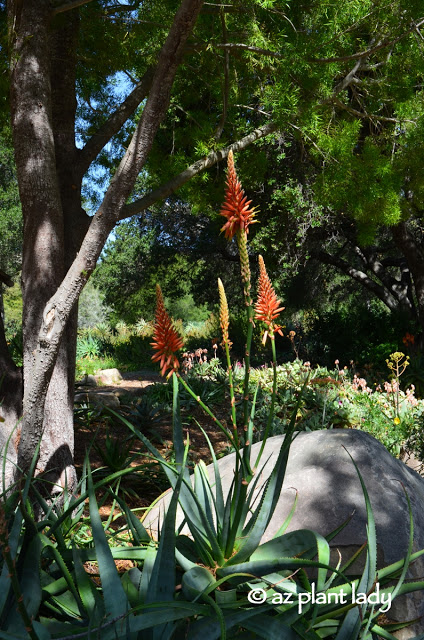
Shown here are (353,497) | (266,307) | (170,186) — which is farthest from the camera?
(170,186)

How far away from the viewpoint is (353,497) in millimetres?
2707

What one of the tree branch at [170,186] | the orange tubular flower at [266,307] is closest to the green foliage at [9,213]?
the tree branch at [170,186]

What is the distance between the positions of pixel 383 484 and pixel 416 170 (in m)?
5.71

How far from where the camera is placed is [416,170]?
735cm

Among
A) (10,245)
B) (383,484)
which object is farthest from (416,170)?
(10,245)

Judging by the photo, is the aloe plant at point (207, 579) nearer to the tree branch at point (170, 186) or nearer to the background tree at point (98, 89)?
the background tree at point (98, 89)

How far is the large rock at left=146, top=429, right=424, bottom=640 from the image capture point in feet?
8.16

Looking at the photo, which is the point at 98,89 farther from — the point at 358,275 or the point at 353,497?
the point at 358,275

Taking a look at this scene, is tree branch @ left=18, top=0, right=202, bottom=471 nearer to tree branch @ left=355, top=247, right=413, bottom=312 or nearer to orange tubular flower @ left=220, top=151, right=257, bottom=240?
orange tubular flower @ left=220, top=151, right=257, bottom=240

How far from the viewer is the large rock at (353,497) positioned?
2.49 metres

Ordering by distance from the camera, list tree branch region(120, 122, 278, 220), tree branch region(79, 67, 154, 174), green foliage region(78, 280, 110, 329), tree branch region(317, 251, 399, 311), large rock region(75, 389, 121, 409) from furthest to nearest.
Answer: green foliage region(78, 280, 110, 329) < tree branch region(317, 251, 399, 311) < large rock region(75, 389, 121, 409) < tree branch region(79, 67, 154, 174) < tree branch region(120, 122, 278, 220)

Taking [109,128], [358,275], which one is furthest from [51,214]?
[358,275]

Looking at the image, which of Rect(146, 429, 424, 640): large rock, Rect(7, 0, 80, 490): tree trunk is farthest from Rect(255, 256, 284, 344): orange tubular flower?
Rect(7, 0, 80, 490): tree trunk

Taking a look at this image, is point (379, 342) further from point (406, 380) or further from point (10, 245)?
point (10, 245)
